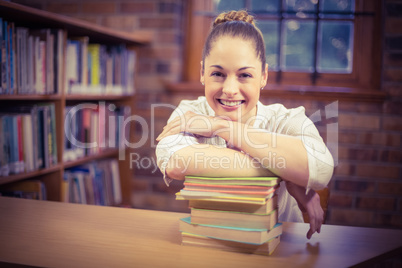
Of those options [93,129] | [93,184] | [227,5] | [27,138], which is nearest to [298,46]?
[227,5]

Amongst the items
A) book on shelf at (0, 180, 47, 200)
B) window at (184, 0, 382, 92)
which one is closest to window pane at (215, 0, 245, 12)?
window at (184, 0, 382, 92)

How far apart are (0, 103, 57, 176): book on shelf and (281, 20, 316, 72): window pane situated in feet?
5.18

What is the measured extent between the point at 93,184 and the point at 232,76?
1.99 meters

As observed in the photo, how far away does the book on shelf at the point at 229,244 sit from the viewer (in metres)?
0.94

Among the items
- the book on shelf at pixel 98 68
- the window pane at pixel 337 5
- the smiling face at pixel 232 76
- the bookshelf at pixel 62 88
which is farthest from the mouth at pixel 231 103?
the window pane at pixel 337 5

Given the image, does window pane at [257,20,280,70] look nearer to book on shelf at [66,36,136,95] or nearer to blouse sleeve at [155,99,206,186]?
book on shelf at [66,36,136,95]

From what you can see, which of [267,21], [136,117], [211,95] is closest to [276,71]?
[267,21]

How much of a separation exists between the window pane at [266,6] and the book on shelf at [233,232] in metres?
2.17

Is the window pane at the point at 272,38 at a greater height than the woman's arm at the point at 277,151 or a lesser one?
greater

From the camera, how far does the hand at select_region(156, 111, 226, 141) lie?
103cm

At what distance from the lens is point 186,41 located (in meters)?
3.02

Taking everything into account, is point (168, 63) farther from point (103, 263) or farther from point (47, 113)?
point (103, 263)

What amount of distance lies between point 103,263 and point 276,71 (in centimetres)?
226

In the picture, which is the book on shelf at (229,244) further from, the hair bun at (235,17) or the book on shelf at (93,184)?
the book on shelf at (93,184)
